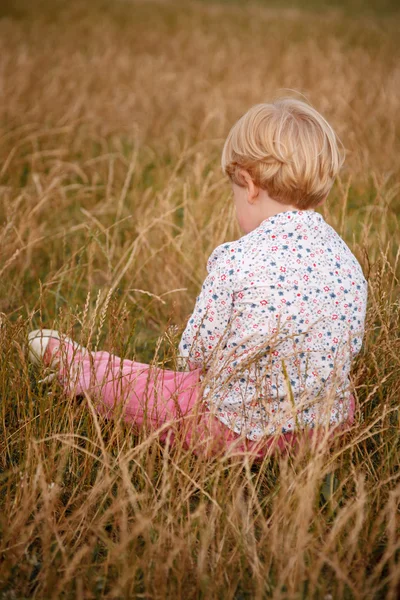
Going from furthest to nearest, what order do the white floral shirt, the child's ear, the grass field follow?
the child's ear
the white floral shirt
the grass field

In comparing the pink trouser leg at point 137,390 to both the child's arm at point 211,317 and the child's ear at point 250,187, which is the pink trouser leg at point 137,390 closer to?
the child's arm at point 211,317

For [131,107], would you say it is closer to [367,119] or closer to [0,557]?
[367,119]

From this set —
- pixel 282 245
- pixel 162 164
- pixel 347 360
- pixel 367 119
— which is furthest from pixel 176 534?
pixel 367 119

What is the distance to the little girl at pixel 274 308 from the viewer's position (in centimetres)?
168

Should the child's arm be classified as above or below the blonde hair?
below

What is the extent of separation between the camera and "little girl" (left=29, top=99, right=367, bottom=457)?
5.52 feet

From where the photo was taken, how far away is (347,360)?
170 cm

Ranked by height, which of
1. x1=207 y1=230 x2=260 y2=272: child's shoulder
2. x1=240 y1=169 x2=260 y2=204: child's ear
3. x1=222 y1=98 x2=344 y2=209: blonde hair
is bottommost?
x1=207 y1=230 x2=260 y2=272: child's shoulder

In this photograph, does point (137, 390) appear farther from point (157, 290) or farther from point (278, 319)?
point (157, 290)

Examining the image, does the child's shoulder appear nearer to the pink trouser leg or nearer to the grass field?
the grass field

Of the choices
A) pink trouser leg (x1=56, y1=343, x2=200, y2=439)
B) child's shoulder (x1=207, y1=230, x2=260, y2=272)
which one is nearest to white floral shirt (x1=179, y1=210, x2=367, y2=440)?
child's shoulder (x1=207, y1=230, x2=260, y2=272)

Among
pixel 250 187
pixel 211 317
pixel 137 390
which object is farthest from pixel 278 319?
pixel 137 390

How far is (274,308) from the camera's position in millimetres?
1687

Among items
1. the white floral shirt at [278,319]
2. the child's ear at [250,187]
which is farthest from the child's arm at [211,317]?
the child's ear at [250,187]
